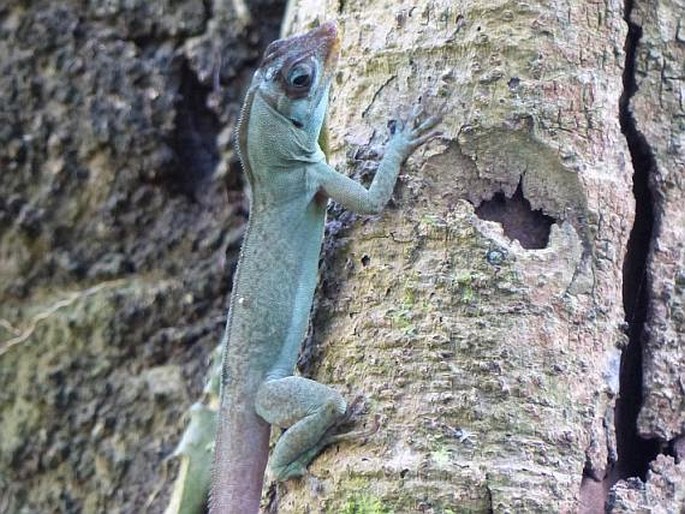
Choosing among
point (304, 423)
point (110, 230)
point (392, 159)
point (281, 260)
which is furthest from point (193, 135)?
point (304, 423)

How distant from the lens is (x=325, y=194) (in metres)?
2.55

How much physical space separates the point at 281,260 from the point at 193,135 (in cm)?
86

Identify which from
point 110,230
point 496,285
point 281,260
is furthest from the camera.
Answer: point 110,230

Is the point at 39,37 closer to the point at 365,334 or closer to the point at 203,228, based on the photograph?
the point at 203,228

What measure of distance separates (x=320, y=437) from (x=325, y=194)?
2.48ft

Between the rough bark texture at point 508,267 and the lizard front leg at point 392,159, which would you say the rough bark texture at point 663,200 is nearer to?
the rough bark texture at point 508,267

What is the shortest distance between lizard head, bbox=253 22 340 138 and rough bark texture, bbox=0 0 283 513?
0.51m

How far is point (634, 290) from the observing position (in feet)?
6.75

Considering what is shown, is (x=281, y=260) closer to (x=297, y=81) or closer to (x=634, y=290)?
(x=297, y=81)

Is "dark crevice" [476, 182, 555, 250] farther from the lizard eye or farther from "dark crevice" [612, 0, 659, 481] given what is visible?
the lizard eye

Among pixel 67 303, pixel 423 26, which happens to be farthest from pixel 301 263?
pixel 67 303

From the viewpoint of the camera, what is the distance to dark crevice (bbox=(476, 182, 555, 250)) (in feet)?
6.45

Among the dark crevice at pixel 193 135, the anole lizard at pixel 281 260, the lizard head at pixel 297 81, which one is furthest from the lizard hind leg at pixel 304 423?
the dark crevice at pixel 193 135

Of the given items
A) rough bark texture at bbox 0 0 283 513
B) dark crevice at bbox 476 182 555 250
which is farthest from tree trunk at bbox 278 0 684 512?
rough bark texture at bbox 0 0 283 513
